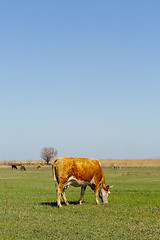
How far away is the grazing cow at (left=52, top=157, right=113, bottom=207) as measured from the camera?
18.5 meters

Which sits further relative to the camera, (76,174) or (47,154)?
(47,154)

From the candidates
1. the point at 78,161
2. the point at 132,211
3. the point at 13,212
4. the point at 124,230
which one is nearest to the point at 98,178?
the point at 78,161

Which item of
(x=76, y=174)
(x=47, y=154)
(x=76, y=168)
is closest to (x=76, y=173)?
(x=76, y=174)

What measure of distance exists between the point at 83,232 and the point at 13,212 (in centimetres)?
566

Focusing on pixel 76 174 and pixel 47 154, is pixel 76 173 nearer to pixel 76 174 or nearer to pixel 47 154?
pixel 76 174

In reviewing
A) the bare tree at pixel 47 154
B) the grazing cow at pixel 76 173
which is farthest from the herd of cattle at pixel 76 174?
the bare tree at pixel 47 154

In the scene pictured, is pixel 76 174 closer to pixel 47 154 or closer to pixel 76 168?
pixel 76 168

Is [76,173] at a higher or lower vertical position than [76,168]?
lower

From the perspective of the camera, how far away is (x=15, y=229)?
12.6 m

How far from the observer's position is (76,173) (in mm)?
18828

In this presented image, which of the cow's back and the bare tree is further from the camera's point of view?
the bare tree

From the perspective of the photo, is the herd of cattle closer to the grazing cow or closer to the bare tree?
the grazing cow

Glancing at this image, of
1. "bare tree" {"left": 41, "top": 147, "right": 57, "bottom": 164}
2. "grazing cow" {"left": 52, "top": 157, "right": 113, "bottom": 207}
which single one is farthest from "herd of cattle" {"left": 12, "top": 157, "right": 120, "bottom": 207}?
"bare tree" {"left": 41, "top": 147, "right": 57, "bottom": 164}

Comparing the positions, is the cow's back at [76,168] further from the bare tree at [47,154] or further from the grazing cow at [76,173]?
the bare tree at [47,154]
